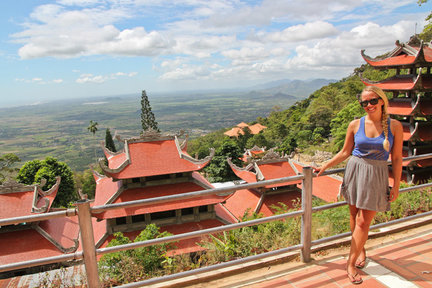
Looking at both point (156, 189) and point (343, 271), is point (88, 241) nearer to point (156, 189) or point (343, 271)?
point (343, 271)

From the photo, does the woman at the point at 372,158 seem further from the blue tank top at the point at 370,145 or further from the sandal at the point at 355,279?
the sandal at the point at 355,279

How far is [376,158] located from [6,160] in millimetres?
43399

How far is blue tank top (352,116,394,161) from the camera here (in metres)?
2.80

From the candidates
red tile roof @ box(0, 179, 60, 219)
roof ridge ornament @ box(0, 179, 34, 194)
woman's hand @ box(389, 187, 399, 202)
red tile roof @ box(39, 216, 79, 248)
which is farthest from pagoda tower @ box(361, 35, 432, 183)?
roof ridge ornament @ box(0, 179, 34, 194)

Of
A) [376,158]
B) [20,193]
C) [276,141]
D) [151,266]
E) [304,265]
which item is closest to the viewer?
[376,158]

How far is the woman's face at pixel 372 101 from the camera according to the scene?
2795 millimetres

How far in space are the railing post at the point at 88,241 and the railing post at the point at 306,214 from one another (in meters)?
2.17

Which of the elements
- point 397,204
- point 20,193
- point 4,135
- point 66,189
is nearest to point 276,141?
point 66,189

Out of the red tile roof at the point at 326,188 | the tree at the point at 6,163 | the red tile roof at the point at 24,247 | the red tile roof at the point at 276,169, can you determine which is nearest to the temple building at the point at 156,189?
the red tile roof at the point at 24,247

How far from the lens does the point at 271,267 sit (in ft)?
11.6

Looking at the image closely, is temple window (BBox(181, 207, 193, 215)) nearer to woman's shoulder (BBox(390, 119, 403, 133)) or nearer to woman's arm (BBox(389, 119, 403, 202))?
woman's arm (BBox(389, 119, 403, 202))

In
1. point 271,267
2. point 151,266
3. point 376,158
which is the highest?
point 376,158

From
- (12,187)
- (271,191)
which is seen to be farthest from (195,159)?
(12,187)

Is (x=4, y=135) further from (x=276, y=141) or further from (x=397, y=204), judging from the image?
(x=397, y=204)
